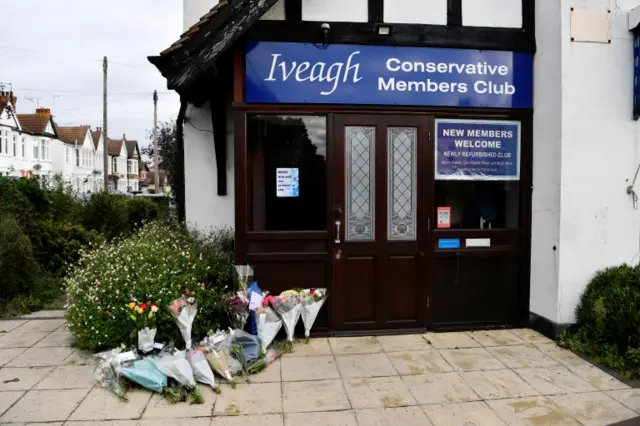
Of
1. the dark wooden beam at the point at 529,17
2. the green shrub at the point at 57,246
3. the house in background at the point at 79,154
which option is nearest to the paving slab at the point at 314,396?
the dark wooden beam at the point at 529,17

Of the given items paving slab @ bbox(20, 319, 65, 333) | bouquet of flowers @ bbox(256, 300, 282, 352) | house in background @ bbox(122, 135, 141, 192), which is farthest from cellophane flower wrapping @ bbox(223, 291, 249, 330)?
house in background @ bbox(122, 135, 141, 192)

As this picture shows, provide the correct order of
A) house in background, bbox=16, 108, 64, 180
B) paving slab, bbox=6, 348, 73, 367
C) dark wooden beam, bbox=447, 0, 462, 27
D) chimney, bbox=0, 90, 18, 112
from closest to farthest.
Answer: paving slab, bbox=6, 348, 73, 367 < dark wooden beam, bbox=447, 0, 462, 27 < chimney, bbox=0, 90, 18, 112 < house in background, bbox=16, 108, 64, 180

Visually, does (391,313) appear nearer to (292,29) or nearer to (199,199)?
(199,199)

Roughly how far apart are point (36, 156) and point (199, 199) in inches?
1429

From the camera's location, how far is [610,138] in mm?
4934

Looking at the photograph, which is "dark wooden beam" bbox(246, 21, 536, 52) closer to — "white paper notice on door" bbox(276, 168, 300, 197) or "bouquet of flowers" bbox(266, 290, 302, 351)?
"white paper notice on door" bbox(276, 168, 300, 197)

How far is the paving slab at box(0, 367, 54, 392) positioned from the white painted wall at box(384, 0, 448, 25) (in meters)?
4.91

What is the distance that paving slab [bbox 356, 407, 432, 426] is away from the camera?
3.38 meters

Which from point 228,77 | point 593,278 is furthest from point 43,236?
point 593,278

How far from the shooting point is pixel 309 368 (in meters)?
4.29

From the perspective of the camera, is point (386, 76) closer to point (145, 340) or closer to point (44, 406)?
point (145, 340)

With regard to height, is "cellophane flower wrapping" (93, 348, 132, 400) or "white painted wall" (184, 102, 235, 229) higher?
"white painted wall" (184, 102, 235, 229)

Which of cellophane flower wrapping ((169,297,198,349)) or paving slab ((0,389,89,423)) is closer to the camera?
paving slab ((0,389,89,423))

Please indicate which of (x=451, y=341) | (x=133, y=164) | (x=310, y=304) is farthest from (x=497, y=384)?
(x=133, y=164)
